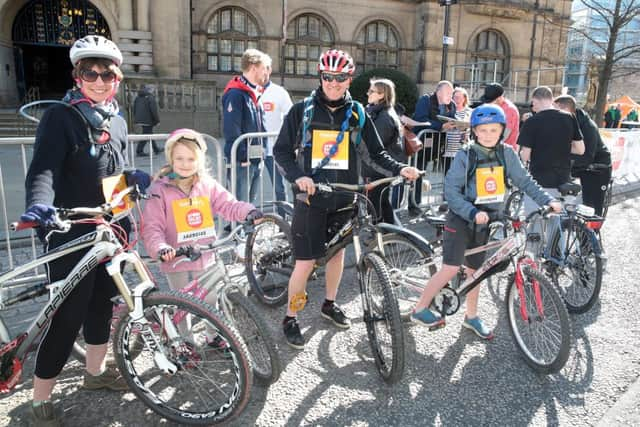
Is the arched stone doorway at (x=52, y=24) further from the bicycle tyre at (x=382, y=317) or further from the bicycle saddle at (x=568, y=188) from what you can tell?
the bicycle saddle at (x=568, y=188)

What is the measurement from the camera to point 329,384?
10.3 feet

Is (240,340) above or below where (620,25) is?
below

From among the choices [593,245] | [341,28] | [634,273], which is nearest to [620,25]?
[341,28]

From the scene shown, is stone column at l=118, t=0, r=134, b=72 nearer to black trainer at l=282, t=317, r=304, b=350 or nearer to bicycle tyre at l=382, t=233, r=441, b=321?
black trainer at l=282, t=317, r=304, b=350

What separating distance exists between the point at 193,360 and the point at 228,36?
Result: 1934cm

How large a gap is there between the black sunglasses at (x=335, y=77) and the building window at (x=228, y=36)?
18000 mm

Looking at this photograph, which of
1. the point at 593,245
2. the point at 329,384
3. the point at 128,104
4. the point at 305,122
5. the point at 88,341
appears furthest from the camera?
the point at 128,104

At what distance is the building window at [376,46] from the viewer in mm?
22594

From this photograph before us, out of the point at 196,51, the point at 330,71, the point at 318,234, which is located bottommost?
the point at 318,234

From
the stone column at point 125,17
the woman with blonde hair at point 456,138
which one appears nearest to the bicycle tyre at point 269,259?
the woman with blonde hair at point 456,138

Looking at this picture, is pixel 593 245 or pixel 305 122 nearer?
pixel 305 122

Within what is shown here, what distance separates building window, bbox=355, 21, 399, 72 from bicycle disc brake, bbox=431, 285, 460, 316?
20.2 meters

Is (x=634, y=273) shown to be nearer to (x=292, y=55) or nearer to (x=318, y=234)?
(x=318, y=234)

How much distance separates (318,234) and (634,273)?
13.0 ft
